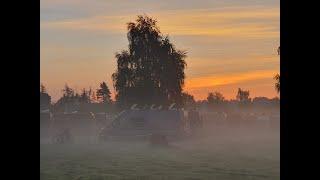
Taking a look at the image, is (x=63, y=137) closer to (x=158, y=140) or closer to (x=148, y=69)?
A: (x=158, y=140)

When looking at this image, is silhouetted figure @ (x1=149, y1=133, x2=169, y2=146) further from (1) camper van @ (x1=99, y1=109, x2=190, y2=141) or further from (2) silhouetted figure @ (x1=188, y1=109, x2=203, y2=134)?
(2) silhouetted figure @ (x1=188, y1=109, x2=203, y2=134)

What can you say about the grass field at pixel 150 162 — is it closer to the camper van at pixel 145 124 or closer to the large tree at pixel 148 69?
the camper van at pixel 145 124

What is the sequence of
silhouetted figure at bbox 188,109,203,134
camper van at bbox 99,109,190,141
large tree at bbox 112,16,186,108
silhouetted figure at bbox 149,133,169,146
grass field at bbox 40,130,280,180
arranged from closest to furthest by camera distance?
grass field at bbox 40,130,280,180 → camper van at bbox 99,109,190,141 → silhouetted figure at bbox 149,133,169,146 → silhouetted figure at bbox 188,109,203,134 → large tree at bbox 112,16,186,108

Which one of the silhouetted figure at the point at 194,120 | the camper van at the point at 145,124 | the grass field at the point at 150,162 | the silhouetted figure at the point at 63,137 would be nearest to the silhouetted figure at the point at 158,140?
the camper van at the point at 145,124

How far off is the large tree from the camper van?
8511mm

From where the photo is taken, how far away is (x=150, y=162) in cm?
2697

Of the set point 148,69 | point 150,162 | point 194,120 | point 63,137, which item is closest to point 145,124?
point 150,162

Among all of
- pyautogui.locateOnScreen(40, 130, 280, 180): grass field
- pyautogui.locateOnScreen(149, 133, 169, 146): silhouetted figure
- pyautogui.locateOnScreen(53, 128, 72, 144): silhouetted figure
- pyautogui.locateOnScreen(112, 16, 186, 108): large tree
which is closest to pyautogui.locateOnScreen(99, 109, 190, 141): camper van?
pyautogui.locateOnScreen(149, 133, 169, 146): silhouetted figure

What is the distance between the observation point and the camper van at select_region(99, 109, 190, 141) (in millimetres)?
28906

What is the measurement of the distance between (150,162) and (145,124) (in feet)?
9.85

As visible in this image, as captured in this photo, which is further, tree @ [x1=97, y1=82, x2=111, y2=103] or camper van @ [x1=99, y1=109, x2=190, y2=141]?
tree @ [x1=97, y1=82, x2=111, y2=103]

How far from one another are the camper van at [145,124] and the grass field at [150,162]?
0.60m
